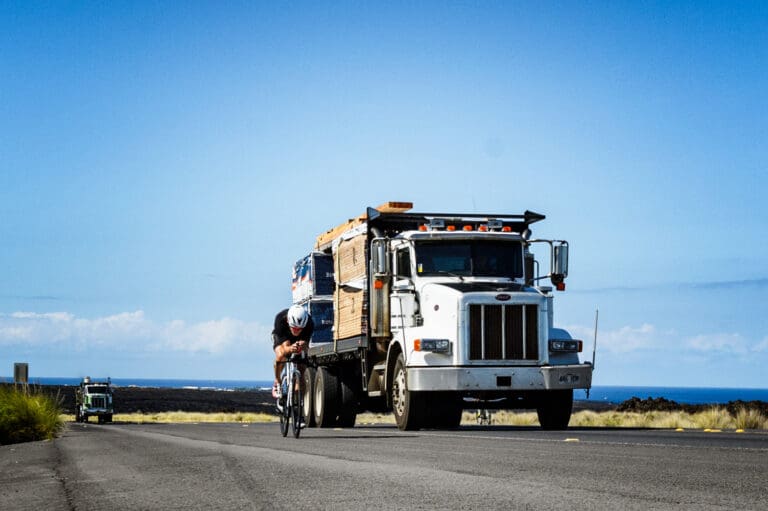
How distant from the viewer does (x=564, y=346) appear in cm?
1966

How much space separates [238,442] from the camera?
51.9 feet

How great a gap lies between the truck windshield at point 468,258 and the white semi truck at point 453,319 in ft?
0.06

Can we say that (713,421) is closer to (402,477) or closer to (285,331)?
(285,331)

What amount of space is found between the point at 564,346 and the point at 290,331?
557 centimetres

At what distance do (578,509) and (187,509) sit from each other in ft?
8.52

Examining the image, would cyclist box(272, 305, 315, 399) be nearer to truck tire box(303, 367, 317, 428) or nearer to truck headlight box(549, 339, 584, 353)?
truck headlight box(549, 339, 584, 353)

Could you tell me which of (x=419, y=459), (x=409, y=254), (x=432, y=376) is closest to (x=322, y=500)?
(x=419, y=459)

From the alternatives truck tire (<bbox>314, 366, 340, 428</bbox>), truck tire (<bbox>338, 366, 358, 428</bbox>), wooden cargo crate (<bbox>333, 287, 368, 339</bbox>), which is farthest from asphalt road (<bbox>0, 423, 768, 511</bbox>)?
truck tire (<bbox>314, 366, 340, 428</bbox>)

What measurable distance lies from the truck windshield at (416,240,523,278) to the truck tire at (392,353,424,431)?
177 centimetres

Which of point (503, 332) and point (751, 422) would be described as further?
point (751, 422)

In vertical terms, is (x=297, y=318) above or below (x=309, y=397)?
above

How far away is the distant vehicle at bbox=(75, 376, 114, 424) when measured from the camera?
6169cm

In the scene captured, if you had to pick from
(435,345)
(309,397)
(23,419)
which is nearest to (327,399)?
Answer: (309,397)

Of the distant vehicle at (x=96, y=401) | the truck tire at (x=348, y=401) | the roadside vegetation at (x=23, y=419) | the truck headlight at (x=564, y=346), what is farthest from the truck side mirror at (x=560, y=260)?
the distant vehicle at (x=96, y=401)
